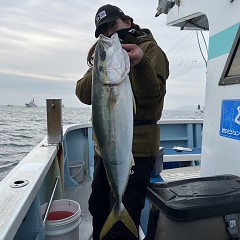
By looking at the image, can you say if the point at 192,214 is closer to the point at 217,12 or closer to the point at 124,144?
the point at 124,144

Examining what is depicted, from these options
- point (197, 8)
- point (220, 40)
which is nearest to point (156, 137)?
point (220, 40)

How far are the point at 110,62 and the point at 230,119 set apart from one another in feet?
5.52

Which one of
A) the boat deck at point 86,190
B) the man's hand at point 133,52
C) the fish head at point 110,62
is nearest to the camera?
the fish head at point 110,62

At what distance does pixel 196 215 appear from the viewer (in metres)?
1.51

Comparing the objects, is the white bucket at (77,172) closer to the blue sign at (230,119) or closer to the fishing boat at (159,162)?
the fishing boat at (159,162)

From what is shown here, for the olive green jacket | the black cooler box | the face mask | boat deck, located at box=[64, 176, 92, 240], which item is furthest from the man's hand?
boat deck, located at box=[64, 176, 92, 240]

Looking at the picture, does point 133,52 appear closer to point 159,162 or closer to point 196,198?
point 196,198

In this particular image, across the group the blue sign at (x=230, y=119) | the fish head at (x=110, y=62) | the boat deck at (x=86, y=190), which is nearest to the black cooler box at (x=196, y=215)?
the fish head at (x=110, y=62)

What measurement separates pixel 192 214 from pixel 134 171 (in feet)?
2.32

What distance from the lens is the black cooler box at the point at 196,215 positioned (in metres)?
1.52

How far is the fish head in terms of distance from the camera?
1.43 meters

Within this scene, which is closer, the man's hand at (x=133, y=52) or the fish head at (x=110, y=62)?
the fish head at (x=110, y=62)

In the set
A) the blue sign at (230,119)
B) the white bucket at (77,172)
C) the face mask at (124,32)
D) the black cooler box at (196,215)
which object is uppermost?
the face mask at (124,32)

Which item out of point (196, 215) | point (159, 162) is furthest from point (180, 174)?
point (196, 215)
